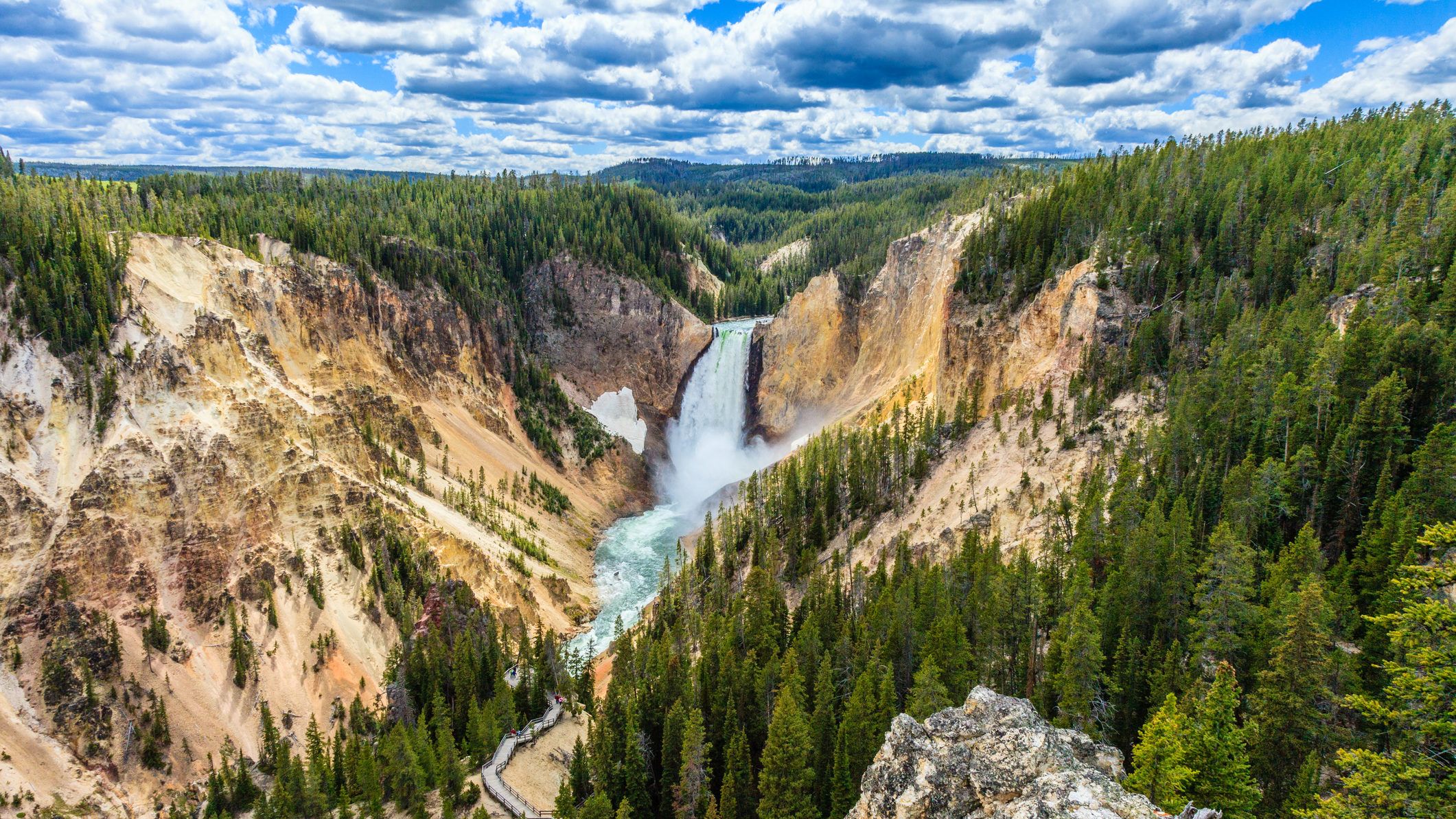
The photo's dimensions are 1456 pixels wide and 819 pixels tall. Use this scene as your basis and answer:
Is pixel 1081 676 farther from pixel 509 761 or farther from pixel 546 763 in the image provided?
pixel 509 761

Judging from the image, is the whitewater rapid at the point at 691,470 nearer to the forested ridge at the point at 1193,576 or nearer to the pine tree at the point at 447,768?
the forested ridge at the point at 1193,576

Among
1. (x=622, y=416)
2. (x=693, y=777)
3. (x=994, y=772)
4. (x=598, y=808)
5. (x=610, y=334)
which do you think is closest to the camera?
(x=994, y=772)

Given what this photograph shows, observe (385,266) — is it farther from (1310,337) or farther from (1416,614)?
(1416,614)

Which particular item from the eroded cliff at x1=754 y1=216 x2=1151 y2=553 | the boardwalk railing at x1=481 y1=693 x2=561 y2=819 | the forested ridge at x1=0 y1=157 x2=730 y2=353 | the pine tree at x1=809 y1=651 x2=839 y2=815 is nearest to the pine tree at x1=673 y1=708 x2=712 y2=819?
the pine tree at x1=809 y1=651 x2=839 y2=815

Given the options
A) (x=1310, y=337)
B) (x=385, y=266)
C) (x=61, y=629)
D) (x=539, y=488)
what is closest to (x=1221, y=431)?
(x=1310, y=337)

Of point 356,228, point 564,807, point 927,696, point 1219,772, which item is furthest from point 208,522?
point 1219,772

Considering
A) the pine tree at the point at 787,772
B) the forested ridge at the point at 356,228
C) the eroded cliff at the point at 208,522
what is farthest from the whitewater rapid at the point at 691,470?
the pine tree at the point at 787,772

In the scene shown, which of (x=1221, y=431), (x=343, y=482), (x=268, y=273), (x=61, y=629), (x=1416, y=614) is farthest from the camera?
(x=268, y=273)
